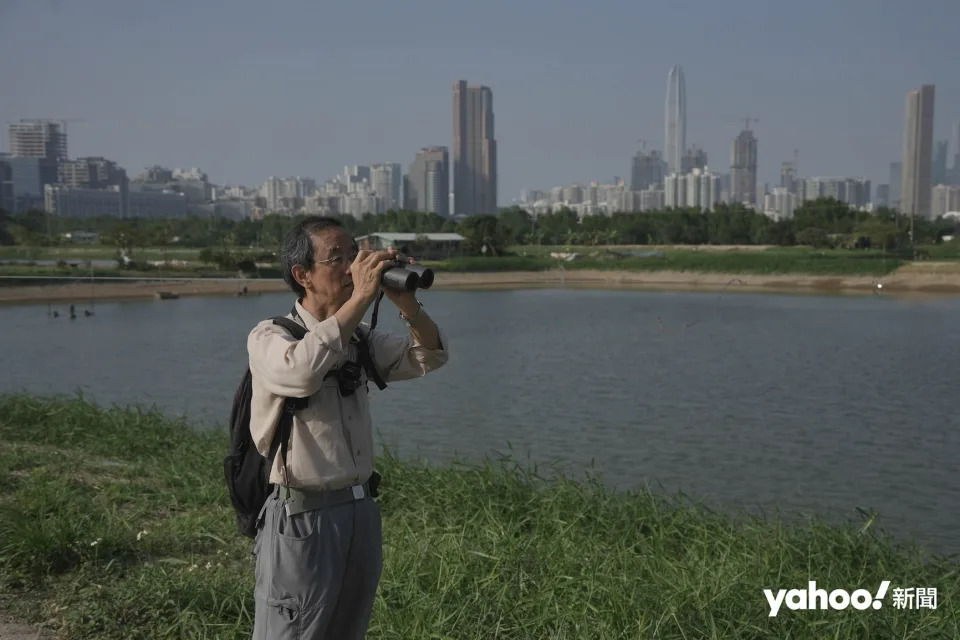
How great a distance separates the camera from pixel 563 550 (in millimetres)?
4062

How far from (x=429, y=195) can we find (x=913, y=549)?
153 metres

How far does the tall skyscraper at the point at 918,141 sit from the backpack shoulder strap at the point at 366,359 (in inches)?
6809

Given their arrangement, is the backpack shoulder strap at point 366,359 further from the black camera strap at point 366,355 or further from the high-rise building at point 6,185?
the high-rise building at point 6,185

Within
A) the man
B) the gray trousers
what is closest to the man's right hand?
the man

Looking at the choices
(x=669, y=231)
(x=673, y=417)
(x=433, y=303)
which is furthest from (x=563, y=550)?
(x=669, y=231)

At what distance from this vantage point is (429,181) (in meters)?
158

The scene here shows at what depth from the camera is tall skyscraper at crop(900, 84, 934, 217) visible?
167 metres

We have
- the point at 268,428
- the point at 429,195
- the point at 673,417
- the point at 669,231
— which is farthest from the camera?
the point at 429,195

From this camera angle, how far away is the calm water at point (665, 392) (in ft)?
27.1

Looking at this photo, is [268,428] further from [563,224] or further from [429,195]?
[429,195]

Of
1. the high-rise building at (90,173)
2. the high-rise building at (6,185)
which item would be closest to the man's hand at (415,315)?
the high-rise building at (6,185)

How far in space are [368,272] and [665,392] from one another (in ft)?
38.4

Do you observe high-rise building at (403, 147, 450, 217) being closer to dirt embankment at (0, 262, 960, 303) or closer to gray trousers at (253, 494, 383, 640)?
dirt embankment at (0, 262, 960, 303)

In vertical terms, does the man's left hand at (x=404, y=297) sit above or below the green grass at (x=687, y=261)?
above
